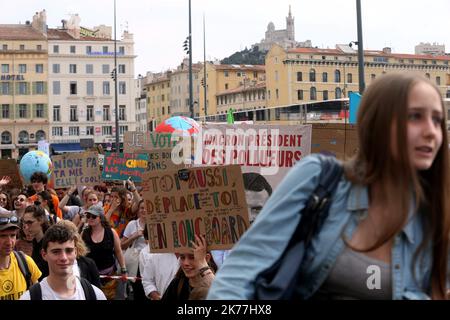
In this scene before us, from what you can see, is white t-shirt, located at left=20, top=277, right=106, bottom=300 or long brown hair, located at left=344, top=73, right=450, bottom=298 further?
white t-shirt, located at left=20, top=277, right=106, bottom=300

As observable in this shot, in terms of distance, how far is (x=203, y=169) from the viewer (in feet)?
20.6

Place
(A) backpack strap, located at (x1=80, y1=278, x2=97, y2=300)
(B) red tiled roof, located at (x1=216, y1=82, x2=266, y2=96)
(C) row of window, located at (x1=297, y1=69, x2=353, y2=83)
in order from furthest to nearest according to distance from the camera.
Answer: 1. (B) red tiled roof, located at (x1=216, y1=82, x2=266, y2=96)
2. (C) row of window, located at (x1=297, y1=69, x2=353, y2=83)
3. (A) backpack strap, located at (x1=80, y1=278, x2=97, y2=300)

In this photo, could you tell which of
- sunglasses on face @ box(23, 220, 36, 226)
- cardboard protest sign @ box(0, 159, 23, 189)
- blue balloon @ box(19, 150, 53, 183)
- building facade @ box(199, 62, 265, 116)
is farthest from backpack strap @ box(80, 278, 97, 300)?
Result: building facade @ box(199, 62, 265, 116)

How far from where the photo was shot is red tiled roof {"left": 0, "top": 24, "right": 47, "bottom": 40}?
97.0m

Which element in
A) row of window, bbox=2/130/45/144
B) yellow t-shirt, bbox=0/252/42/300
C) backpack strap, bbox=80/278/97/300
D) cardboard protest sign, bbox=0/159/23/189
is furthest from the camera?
row of window, bbox=2/130/45/144

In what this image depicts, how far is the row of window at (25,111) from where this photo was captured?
95562 mm

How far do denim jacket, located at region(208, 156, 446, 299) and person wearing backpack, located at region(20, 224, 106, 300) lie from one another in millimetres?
3003

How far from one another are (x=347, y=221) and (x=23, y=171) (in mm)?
17790

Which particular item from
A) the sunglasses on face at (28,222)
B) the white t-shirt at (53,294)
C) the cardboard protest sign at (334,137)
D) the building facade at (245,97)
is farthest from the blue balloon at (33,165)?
the building facade at (245,97)

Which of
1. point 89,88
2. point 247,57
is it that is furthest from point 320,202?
point 247,57

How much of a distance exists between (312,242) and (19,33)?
99391 mm

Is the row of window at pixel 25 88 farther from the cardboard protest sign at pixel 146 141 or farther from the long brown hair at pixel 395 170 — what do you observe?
the long brown hair at pixel 395 170

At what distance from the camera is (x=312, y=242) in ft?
6.96

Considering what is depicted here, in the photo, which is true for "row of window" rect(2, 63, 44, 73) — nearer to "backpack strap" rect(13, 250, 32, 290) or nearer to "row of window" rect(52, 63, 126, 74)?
"row of window" rect(52, 63, 126, 74)
